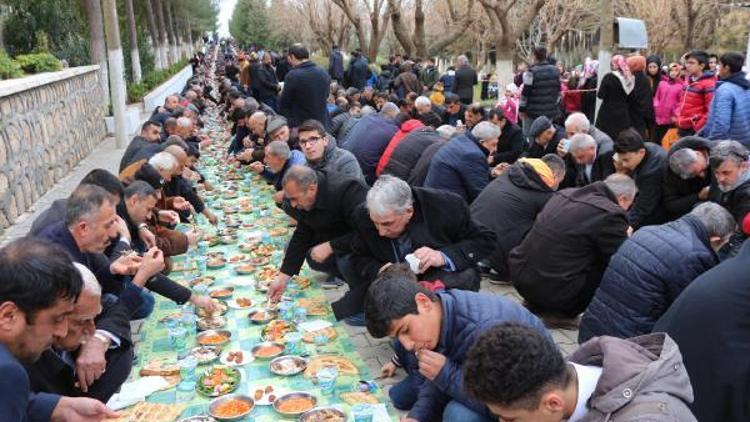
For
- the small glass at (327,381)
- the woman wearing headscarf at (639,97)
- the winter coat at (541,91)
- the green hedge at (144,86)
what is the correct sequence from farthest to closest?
the green hedge at (144,86) → the winter coat at (541,91) → the woman wearing headscarf at (639,97) → the small glass at (327,381)

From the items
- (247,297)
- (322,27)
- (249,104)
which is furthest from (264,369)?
(322,27)

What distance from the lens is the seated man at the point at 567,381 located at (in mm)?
1863

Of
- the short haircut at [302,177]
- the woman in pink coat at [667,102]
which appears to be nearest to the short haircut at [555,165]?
the short haircut at [302,177]

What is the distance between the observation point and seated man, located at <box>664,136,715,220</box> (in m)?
5.18

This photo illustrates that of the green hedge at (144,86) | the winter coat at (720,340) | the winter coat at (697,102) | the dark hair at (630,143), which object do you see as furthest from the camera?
the green hedge at (144,86)

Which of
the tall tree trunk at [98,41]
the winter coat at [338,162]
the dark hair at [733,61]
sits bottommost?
the winter coat at [338,162]

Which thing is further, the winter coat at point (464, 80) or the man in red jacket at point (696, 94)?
the winter coat at point (464, 80)

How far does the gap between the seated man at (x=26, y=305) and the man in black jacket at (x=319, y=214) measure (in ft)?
7.88

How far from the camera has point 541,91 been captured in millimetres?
9523

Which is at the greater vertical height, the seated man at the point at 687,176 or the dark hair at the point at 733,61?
the dark hair at the point at 733,61

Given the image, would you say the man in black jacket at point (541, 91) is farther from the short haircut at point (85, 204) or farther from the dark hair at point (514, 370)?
the dark hair at point (514, 370)

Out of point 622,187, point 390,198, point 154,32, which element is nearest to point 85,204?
point 390,198

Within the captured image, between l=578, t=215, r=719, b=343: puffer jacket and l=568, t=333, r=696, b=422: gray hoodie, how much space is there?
5.05ft

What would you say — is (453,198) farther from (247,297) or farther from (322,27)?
A: (322,27)
